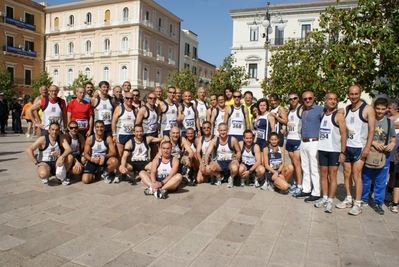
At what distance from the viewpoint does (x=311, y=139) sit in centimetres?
595

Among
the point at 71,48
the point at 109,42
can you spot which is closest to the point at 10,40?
the point at 71,48

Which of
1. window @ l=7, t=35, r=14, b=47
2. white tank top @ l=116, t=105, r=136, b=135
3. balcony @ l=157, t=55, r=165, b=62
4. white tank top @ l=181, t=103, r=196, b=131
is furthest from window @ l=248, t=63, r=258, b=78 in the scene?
white tank top @ l=116, t=105, r=136, b=135

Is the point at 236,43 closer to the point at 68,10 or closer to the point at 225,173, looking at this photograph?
the point at 68,10

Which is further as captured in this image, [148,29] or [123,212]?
[148,29]

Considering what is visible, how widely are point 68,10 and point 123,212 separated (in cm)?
4878

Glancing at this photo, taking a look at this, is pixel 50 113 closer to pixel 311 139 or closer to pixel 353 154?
pixel 311 139

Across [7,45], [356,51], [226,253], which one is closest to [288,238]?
[226,253]

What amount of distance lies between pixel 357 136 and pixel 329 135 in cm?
45

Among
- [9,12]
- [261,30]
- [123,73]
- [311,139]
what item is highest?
[9,12]

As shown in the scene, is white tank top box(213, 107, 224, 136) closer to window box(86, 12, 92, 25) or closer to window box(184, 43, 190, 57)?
window box(86, 12, 92, 25)

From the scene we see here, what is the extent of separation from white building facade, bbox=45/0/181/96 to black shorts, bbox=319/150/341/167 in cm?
3897

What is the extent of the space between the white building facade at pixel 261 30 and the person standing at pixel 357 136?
31.3 meters

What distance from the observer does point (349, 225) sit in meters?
4.79

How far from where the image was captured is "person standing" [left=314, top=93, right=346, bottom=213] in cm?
541
